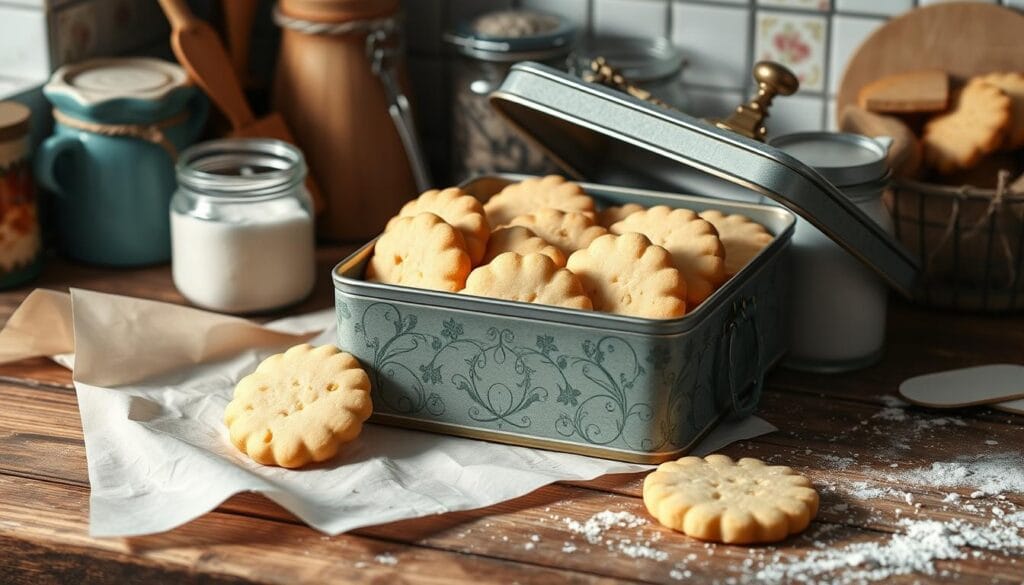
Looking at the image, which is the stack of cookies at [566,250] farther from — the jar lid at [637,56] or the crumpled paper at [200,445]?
the jar lid at [637,56]

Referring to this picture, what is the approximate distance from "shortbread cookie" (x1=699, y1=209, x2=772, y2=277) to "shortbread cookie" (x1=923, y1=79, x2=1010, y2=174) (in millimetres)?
222

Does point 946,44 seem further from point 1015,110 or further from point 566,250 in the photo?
point 566,250

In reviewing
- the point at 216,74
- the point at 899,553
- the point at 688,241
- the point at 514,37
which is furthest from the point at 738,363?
the point at 216,74

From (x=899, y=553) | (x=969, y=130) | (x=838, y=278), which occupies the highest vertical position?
(x=969, y=130)

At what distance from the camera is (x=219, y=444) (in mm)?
1073

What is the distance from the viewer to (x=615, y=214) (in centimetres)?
122

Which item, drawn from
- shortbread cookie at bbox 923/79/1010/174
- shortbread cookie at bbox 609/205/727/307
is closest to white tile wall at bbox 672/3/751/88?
shortbread cookie at bbox 923/79/1010/174

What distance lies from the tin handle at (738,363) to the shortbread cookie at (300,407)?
27cm

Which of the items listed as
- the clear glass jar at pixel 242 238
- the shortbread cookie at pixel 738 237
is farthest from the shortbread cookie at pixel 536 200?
the clear glass jar at pixel 242 238

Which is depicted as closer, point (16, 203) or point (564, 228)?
point (564, 228)

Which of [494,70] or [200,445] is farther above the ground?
[494,70]

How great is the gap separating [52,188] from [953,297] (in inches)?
34.0

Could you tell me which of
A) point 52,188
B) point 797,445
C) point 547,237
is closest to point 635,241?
point 547,237

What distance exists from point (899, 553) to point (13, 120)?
2.86ft
